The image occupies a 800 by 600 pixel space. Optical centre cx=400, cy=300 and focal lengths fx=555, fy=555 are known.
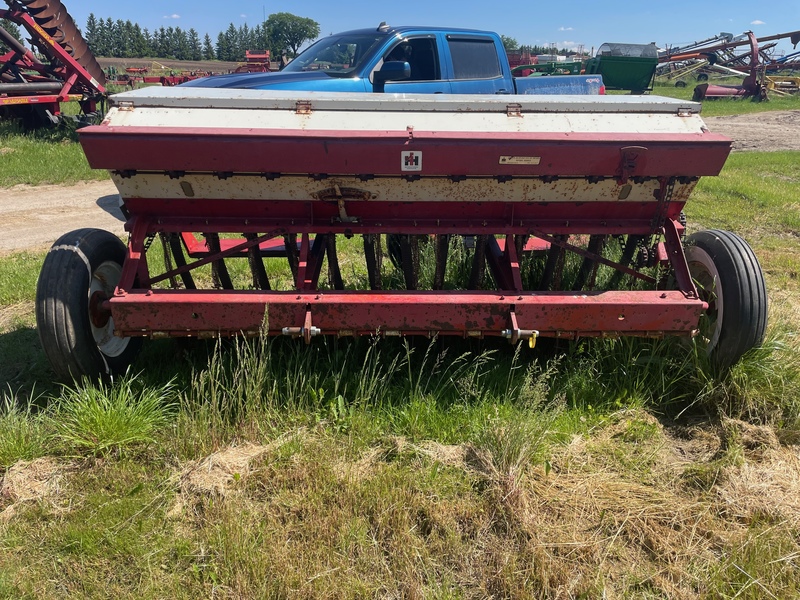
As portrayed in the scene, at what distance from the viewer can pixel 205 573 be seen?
219 centimetres

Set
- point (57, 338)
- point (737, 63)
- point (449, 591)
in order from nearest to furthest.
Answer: point (449, 591), point (57, 338), point (737, 63)

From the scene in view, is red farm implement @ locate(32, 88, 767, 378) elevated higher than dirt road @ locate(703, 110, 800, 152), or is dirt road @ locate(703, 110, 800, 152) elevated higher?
red farm implement @ locate(32, 88, 767, 378)

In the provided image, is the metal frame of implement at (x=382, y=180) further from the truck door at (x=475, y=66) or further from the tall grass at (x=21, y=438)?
the truck door at (x=475, y=66)

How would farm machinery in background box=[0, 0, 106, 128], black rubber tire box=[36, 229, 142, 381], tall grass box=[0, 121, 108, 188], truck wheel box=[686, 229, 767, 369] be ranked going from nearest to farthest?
black rubber tire box=[36, 229, 142, 381] → truck wheel box=[686, 229, 767, 369] → tall grass box=[0, 121, 108, 188] → farm machinery in background box=[0, 0, 106, 128]

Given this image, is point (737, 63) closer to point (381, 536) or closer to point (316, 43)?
point (316, 43)

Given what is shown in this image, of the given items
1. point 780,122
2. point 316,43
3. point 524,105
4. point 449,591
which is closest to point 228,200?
point 524,105

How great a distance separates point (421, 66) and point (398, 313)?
413 cm

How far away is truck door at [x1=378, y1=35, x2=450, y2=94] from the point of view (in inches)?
227

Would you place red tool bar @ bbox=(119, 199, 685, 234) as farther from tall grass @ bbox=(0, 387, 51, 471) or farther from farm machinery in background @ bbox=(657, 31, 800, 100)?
farm machinery in background @ bbox=(657, 31, 800, 100)

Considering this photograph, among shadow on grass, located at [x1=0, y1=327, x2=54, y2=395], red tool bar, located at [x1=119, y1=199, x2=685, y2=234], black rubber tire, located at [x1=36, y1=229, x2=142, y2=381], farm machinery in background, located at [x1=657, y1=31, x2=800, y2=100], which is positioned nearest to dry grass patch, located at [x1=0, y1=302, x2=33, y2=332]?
shadow on grass, located at [x1=0, y1=327, x2=54, y2=395]

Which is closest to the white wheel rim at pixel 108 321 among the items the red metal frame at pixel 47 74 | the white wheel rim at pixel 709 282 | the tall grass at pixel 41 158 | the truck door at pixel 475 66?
the white wheel rim at pixel 709 282

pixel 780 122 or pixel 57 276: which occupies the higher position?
pixel 57 276

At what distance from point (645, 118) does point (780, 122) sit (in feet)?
76.7

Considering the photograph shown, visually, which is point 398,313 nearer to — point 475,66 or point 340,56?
point 340,56
